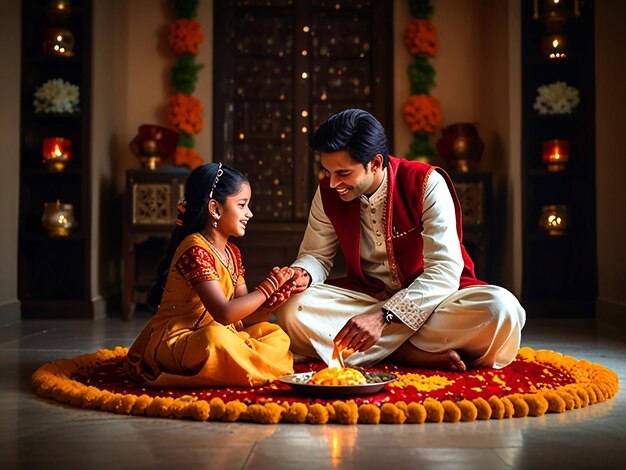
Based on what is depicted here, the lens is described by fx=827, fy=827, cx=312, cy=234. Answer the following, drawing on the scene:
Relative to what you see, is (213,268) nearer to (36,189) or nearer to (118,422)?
(118,422)

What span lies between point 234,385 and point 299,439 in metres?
0.65

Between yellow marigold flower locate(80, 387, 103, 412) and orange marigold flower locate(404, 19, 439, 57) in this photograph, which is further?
orange marigold flower locate(404, 19, 439, 57)

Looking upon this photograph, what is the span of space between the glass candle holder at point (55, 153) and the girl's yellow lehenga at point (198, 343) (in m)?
2.70

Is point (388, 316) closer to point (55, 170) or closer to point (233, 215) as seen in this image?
point (233, 215)

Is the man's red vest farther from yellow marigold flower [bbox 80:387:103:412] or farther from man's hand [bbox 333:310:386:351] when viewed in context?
yellow marigold flower [bbox 80:387:103:412]

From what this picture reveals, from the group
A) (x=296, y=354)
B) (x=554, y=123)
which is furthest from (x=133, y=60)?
(x=296, y=354)

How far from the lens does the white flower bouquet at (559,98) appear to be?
5.52m

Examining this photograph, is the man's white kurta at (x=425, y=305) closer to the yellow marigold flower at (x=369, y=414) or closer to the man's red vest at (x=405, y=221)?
the man's red vest at (x=405, y=221)

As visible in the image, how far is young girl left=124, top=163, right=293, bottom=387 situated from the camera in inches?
107

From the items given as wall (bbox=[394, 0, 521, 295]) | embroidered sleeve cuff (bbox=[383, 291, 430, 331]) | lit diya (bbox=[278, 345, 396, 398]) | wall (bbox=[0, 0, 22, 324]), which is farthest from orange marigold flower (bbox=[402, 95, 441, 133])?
lit diya (bbox=[278, 345, 396, 398])

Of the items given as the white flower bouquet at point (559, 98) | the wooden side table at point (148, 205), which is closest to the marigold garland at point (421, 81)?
the white flower bouquet at point (559, 98)

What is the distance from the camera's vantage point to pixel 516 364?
11.0ft

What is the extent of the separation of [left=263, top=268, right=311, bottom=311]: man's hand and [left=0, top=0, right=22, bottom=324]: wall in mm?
2533

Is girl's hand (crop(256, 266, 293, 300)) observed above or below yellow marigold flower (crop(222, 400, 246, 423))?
above
